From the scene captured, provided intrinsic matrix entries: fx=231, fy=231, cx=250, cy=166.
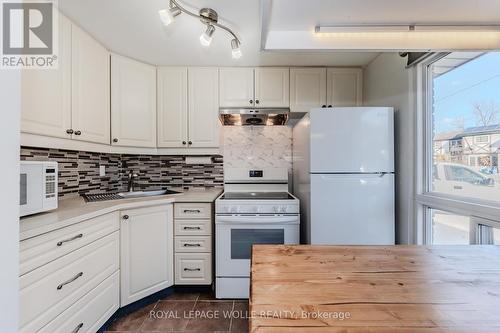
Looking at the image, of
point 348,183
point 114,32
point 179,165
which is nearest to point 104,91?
point 114,32

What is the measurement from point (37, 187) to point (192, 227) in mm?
1093

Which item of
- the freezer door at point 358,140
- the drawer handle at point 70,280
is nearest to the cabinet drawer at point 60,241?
the drawer handle at point 70,280

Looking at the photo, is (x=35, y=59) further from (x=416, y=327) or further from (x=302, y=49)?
(x=416, y=327)

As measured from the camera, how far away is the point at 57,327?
120 cm

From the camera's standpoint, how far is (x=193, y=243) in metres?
2.04

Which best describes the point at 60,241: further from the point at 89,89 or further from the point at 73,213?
the point at 89,89

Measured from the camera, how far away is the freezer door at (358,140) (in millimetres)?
1824

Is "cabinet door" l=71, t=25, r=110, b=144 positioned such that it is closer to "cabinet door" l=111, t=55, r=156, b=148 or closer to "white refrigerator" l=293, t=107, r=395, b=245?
"cabinet door" l=111, t=55, r=156, b=148

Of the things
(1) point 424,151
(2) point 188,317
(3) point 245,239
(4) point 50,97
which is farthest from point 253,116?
(2) point 188,317

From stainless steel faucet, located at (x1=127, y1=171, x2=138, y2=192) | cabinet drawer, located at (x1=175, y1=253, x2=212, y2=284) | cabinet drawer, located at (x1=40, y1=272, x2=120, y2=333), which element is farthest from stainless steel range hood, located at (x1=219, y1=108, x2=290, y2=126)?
cabinet drawer, located at (x1=40, y1=272, x2=120, y2=333)

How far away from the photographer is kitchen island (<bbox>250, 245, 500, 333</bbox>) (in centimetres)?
46

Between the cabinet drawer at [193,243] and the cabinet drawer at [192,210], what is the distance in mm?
184

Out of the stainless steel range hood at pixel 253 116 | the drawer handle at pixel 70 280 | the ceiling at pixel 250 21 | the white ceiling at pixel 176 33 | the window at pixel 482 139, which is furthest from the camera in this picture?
the stainless steel range hood at pixel 253 116

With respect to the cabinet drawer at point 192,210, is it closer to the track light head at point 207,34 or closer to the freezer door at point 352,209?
the freezer door at point 352,209
